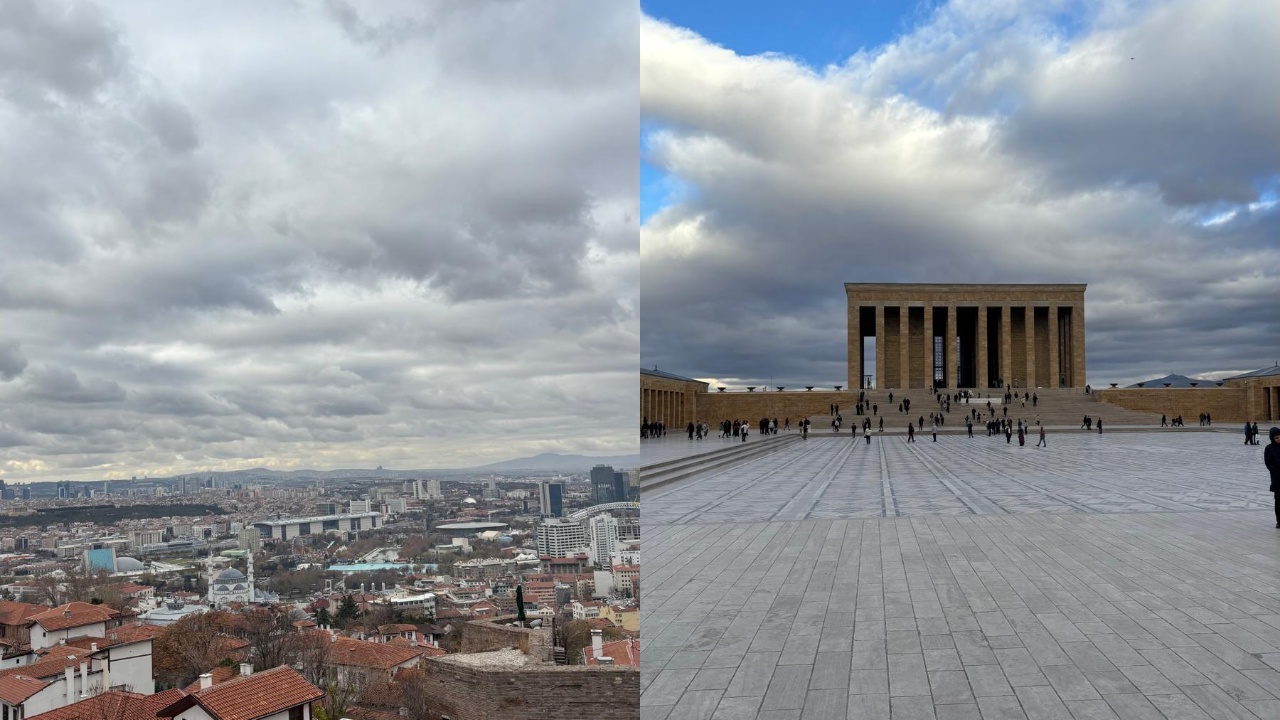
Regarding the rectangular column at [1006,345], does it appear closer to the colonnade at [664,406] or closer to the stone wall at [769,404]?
the stone wall at [769,404]

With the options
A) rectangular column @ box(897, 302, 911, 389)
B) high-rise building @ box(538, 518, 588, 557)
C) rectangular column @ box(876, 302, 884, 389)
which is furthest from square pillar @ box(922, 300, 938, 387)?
high-rise building @ box(538, 518, 588, 557)

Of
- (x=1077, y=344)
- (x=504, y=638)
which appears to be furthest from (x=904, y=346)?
(x=504, y=638)

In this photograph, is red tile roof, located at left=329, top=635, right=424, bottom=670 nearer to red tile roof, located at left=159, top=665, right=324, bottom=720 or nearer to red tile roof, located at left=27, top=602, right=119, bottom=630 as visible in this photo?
red tile roof, located at left=159, top=665, right=324, bottom=720

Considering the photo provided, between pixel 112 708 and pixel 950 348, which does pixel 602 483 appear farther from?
pixel 950 348

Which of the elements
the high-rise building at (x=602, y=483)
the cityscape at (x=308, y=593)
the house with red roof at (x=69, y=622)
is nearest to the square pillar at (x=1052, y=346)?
the cityscape at (x=308, y=593)

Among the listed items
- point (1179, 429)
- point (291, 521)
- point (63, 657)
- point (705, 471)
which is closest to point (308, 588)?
point (291, 521)

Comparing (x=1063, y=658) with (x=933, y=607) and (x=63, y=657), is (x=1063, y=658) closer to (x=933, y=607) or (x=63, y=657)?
(x=933, y=607)
